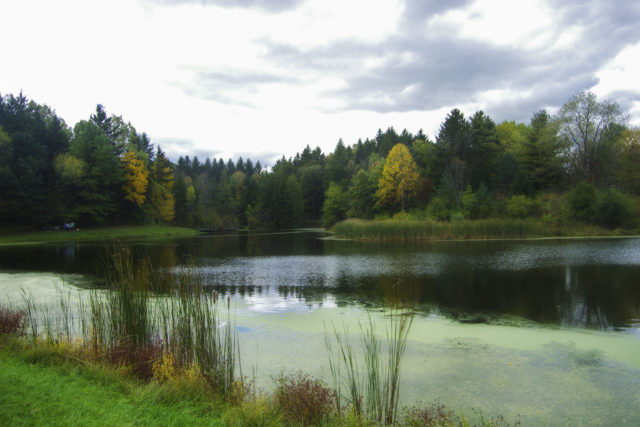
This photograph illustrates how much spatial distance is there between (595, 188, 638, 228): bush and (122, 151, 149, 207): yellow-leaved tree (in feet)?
169

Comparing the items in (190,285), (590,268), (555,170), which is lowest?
(590,268)

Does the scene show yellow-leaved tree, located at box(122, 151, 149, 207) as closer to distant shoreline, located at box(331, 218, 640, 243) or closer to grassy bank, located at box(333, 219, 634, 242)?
grassy bank, located at box(333, 219, 634, 242)

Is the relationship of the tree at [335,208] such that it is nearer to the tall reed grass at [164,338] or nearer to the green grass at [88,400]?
the tall reed grass at [164,338]

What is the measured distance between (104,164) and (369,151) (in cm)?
6693

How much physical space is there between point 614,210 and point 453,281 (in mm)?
30478

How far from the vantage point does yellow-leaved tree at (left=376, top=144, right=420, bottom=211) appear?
5309cm

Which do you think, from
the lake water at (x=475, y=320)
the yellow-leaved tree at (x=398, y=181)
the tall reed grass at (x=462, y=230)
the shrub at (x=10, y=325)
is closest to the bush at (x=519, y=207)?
the tall reed grass at (x=462, y=230)

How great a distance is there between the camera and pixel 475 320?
9.33 m

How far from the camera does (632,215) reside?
36.8 meters

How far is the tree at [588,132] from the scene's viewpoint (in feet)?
139

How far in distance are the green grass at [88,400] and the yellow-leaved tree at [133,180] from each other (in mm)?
51080

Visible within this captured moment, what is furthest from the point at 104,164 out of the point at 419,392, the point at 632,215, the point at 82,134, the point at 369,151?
the point at 369,151

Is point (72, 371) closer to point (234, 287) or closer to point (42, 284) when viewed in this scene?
point (234, 287)

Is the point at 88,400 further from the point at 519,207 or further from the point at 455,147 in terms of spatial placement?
the point at 455,147
